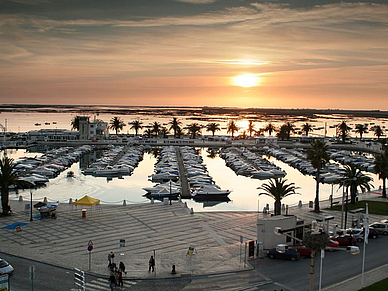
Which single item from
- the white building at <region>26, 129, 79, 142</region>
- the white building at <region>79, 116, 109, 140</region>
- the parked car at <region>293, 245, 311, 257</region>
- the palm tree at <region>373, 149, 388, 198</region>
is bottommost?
the parked car at <region>293, 245, 311, 257</region>

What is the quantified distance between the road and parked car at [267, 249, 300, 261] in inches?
15.3

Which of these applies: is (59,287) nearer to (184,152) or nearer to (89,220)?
(89,220)

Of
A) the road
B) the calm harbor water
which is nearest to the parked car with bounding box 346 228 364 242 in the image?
the road

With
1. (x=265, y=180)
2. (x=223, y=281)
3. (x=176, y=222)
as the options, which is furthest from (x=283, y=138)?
(x=223, y=281)

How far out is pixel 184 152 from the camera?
95062 millimetres

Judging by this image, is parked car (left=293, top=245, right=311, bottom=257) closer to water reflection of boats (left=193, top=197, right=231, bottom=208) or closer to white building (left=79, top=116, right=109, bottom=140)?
water reflection of boats (left=193, top=197, right=231, bottom=208)

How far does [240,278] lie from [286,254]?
4871 mm

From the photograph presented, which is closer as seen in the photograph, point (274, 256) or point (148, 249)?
point (274, 256)

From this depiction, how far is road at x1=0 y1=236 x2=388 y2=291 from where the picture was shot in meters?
22.6

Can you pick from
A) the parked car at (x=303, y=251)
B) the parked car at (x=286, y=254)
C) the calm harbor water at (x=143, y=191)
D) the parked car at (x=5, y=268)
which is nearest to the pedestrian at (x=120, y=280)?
the parked car at (x=5, y=268)

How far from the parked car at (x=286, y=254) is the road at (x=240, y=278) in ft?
1.27

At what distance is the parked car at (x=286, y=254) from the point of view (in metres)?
27.3

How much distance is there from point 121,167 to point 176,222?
38958mm

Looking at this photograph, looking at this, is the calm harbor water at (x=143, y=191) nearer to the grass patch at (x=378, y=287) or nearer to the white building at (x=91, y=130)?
the grass patch at (x=378, y=287)
